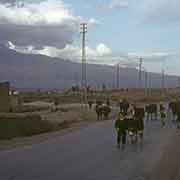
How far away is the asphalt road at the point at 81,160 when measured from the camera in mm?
15945

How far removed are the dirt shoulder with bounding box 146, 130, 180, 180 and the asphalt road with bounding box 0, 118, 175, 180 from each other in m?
0.28

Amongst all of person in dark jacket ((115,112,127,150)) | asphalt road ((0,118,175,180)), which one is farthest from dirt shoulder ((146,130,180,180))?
person in dark jacket ((115,112,127,150))

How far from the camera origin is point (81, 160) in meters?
19.7

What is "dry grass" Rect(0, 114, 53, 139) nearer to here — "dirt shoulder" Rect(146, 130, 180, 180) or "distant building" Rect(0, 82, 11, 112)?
"dirt shoulder" Rect(146, 130, 180, 180)

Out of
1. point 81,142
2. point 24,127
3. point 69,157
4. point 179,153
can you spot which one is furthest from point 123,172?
point 24,127

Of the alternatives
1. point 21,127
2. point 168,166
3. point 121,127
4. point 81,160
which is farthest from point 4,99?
point 168,166

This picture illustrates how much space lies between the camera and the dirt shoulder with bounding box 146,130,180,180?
16594 mm

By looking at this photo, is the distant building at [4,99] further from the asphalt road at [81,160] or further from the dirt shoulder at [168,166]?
the dirt shoulder at [168,166]

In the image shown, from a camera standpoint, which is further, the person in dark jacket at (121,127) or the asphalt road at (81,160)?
the person in dark jacket at (121,127)

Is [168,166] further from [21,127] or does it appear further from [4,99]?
[4,99]

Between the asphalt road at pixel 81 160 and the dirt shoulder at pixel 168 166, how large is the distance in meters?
0.28

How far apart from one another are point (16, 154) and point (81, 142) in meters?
6.15

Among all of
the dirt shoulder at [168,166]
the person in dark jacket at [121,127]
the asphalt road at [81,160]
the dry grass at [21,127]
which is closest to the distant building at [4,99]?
the dry grass at [21,127]

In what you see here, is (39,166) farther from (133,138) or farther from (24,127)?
(24,127)
